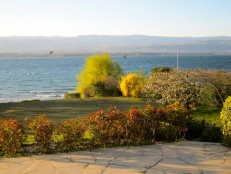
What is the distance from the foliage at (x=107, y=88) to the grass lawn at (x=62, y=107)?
4.09m

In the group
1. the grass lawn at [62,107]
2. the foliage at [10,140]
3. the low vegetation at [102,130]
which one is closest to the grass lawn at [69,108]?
the grass lawn at [62,107]

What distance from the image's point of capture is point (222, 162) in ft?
32.2

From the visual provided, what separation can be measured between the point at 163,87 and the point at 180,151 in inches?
499

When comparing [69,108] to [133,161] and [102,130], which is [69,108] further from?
[133,161]

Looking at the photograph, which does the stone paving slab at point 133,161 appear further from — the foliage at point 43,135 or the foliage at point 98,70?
the foliage at point 98,70

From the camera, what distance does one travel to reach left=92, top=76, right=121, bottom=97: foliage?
117ft

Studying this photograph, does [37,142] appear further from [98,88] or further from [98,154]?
[98,88]

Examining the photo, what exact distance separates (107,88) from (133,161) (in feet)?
84.6

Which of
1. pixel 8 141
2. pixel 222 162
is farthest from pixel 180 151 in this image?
pixel 8 141

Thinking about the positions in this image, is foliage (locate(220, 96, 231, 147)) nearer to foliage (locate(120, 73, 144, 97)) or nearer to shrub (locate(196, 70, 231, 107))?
shrub (locate(196, 70, 231, 107))

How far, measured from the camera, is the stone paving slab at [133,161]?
30.1ft

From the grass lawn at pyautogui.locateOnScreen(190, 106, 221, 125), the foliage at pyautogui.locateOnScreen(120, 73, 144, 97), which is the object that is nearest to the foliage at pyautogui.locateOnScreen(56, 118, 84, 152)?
the grass lawn at pyautogui.locateOnScreen(190, 106, 221, 125)

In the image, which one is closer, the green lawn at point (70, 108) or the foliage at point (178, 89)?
the foliage at point (178, 89)

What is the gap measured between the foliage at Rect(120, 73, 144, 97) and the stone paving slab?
21.7 m
